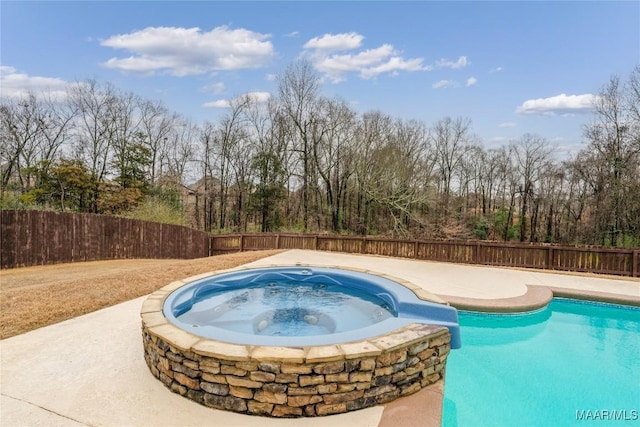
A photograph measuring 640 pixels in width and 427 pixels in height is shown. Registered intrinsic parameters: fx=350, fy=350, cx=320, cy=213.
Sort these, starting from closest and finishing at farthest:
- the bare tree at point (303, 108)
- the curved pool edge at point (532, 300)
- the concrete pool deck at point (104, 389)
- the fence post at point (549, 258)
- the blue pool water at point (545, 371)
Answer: the concrete pool deck at point (104, 389)
the blue pool water at point (545, 371)
the curved pool edge at point (532, 300)
the fence post at point (549, 258)
the bare tree at point (303, 108)

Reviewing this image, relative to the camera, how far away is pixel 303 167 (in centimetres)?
1891

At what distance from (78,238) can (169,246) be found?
10.3 feet

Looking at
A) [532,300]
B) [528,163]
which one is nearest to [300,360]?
[532,300]

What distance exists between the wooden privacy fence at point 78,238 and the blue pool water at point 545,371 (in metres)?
10.1

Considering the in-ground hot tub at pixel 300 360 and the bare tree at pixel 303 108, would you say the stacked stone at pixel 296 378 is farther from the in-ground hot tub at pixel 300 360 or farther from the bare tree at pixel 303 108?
the bare tree at pixel 303 108

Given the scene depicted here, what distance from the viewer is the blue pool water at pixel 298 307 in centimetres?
352

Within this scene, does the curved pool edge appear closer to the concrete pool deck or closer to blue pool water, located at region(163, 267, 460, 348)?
the concrete pool deck

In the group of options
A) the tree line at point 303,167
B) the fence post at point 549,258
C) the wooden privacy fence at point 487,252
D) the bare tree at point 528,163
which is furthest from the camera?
the bare tree at point 528,163

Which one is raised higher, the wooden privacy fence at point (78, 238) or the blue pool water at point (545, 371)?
the wooden privacy fence at point (78, 238)

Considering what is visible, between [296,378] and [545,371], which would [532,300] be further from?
[296,378]

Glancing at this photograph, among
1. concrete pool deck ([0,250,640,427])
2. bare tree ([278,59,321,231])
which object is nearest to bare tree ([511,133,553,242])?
bare tree ([278,59,321,231])

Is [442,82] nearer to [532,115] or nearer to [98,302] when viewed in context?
[532,115]

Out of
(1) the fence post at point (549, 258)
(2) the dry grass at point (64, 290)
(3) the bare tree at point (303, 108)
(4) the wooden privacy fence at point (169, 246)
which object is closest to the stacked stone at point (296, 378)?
(2) the dry grass at point (64, 290)

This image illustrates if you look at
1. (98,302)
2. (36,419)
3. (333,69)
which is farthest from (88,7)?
(36,419)
